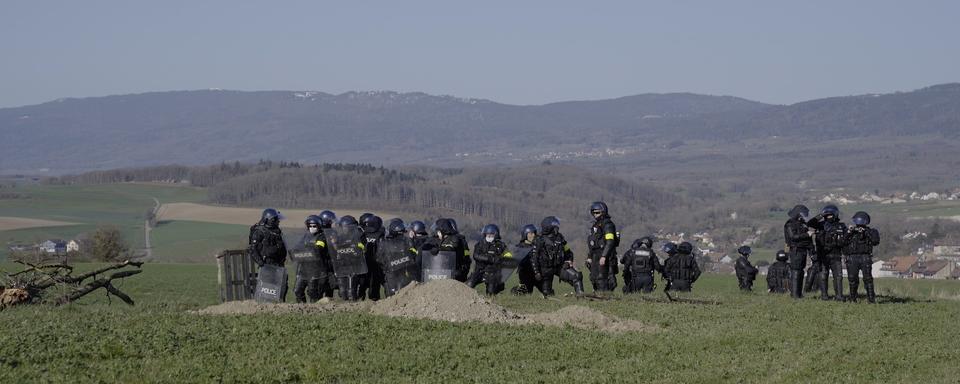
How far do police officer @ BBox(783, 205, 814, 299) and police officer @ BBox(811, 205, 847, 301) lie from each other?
0.75 feet

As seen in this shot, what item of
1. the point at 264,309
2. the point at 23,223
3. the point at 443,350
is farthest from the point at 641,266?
the point at 23,223

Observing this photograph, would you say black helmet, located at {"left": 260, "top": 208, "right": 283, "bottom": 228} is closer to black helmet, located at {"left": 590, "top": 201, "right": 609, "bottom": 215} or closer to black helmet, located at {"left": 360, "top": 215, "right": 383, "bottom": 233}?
black helmet, located at {"left": 360, "top": 215, "right": 383, "bottom": 233}

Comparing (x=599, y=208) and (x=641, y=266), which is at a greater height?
(x=599, y=208)

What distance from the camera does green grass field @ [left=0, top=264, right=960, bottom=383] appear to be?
1390 centimetres

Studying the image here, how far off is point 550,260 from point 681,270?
13.0ft

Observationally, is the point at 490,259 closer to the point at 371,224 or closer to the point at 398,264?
the point at 398,264

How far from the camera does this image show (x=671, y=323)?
19.3 meters

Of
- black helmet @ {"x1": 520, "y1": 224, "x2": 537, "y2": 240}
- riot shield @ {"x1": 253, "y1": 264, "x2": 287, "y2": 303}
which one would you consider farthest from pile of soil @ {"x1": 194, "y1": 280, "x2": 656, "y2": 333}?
black helmet @ {"x1": 520, "y1": 224, "x2": 537, "y2": 240}

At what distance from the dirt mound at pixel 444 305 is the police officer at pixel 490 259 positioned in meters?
4.74

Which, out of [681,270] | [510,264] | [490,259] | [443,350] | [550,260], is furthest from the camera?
[681,270]

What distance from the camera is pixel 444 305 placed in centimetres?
1898

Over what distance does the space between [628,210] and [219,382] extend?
14066cm

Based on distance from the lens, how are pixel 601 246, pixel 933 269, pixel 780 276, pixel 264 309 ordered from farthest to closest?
pixel 933 269
pixel 780 276
pixel 601 246
pixel 264 309

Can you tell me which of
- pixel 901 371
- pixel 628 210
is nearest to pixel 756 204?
Result: pixel 628 210
